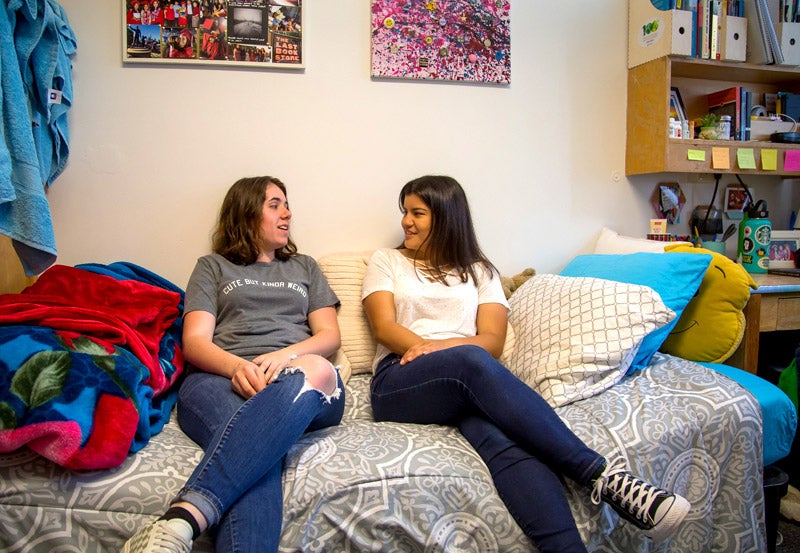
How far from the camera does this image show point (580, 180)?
6.73 feet

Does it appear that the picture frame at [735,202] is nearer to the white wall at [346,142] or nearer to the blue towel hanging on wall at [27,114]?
the white wall at [346,142]

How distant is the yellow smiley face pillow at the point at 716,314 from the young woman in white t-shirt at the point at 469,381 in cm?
55

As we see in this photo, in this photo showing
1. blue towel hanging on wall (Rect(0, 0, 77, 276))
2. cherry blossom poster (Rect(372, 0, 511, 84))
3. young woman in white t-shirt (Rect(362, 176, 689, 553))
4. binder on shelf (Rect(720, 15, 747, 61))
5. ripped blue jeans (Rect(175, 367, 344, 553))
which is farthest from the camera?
binder on shelf (Rect(720, 15, 747, 61))

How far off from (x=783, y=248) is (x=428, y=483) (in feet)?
6.27

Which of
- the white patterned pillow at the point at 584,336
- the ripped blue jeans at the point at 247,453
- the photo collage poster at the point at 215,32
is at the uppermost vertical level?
the photo collage poster at the point at 215,32

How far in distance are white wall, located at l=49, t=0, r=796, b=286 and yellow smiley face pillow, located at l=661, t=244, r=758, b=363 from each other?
1.93ft

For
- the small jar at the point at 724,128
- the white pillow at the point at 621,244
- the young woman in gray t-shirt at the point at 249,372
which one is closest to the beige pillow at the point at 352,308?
the young woman in gray t-shirt at the point at 249,372

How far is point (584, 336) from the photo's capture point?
4.54ft

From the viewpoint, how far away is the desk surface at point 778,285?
1647mm

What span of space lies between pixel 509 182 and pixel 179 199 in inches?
45.6

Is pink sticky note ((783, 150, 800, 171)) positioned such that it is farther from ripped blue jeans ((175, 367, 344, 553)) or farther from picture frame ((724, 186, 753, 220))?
ripped blue jeans ((175, 367, 344, 553))

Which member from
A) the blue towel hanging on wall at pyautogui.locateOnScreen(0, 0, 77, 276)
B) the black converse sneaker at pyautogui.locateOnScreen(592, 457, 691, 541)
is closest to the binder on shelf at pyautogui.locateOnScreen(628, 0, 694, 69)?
the black converse sneaker at pyautogui.locateOnScreen(592, 457, 691, 541)

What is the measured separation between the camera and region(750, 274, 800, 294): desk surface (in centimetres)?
165

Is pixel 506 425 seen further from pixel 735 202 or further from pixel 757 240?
pixel 735 202
